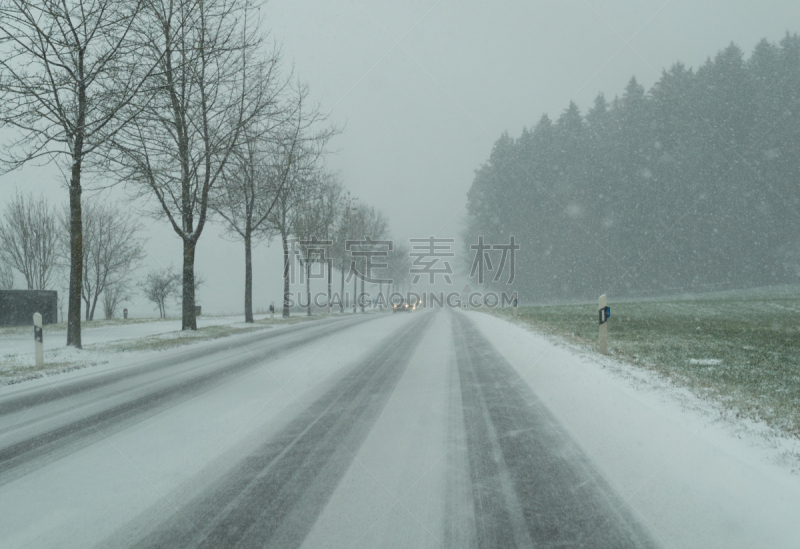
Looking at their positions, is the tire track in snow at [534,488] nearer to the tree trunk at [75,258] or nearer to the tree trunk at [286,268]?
the tree trunk at [75,258]

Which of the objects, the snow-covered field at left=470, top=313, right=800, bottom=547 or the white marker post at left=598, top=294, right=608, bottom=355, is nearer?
the snow-covered field at left=470, top=313, right=800, bottom=547

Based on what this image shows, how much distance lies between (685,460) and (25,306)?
1176 inches

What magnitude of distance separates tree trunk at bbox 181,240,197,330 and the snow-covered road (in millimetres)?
11076

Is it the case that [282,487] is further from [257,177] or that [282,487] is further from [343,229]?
[343,229]

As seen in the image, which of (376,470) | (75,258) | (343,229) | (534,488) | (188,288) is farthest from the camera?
(343,229)

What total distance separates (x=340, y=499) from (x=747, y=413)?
14.3ft

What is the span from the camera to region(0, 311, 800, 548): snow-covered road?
282cm

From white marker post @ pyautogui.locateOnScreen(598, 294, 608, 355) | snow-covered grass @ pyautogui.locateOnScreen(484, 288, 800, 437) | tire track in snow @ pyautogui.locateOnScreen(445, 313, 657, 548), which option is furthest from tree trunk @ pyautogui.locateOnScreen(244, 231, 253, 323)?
tire track in snow @ pyautogui.locateOnScreen(445, 313, 657, 548)

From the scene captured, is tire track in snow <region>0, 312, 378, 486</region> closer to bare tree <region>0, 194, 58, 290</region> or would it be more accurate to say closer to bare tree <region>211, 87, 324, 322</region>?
bare tree <region>211, 87, 324, 322</region>

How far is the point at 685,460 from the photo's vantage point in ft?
12.8

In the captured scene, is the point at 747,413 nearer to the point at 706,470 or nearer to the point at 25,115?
the point at 706,470

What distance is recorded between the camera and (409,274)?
7856cm

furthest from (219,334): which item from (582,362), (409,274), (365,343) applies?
(409,274)

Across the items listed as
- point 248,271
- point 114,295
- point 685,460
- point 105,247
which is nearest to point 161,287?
point 114,295
